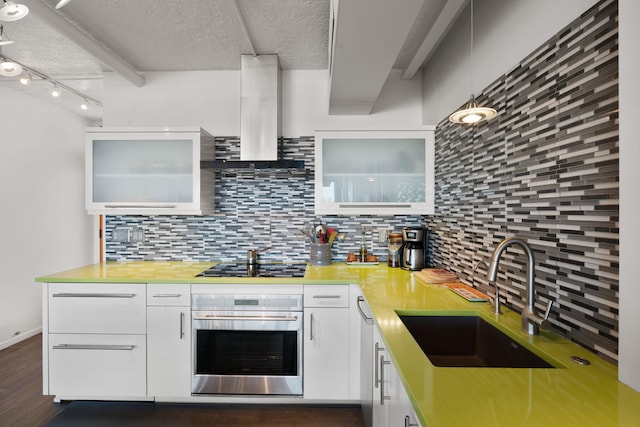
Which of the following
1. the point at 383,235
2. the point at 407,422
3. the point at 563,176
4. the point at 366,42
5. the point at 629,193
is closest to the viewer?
the point at 629,193

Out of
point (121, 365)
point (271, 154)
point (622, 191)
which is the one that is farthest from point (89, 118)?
point (622, 191)

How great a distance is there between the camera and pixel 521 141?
4.70 feet

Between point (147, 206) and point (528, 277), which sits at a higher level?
point (147, 206)

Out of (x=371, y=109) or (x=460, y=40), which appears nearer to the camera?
(x=460, y=40)

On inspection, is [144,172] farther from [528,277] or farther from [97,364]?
[528,277]

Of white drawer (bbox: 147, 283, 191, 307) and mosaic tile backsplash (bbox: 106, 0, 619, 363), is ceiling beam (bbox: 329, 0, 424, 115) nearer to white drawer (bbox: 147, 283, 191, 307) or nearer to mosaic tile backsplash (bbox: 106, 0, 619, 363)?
mosaic tile backsplash (bbox: 106, 0, 619, 363)

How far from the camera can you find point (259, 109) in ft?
8.57

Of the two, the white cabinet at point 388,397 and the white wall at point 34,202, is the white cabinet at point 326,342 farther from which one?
the white wall at point 34,202

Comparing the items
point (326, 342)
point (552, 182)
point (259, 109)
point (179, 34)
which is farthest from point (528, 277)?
point (179, 34)

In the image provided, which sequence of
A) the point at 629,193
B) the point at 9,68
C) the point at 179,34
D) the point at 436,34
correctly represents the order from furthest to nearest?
the point at 179,34
the point at 436,34
the point at 9,68
the point at 629,193

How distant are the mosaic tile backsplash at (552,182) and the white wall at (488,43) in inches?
2.5

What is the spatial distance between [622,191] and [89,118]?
5.32 metres

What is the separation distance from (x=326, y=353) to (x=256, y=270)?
0.78 metres

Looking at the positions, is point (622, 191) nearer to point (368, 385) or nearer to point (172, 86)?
point (368, 385)
